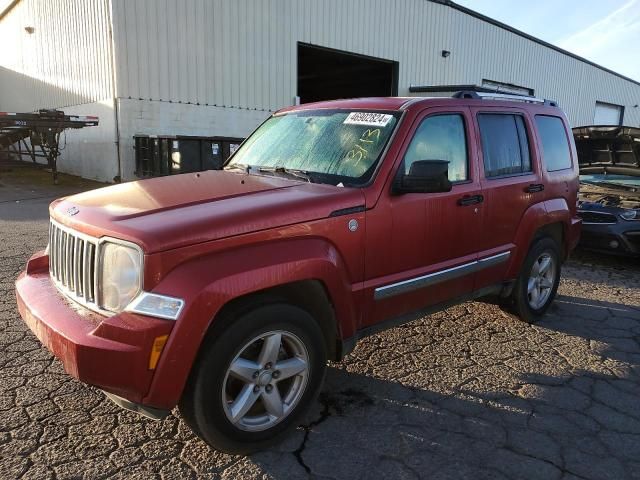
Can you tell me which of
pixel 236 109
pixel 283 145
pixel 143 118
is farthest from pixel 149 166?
pixel 283 145

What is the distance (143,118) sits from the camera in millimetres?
13227

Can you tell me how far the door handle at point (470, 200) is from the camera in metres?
3.53

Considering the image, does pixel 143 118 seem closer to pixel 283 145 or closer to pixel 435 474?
pixel 283 145

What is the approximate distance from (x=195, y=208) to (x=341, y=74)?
23089mm

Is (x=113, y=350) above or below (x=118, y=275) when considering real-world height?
below

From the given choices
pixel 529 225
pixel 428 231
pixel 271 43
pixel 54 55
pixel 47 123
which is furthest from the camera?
pixel 54 55

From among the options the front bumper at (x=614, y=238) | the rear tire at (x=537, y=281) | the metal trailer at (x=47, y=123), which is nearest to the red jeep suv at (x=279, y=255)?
the rear tire at (x=537, y=281)

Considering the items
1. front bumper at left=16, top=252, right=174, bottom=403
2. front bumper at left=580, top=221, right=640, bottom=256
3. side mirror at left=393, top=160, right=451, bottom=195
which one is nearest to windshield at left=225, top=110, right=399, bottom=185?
side mirror at left=393, top=160, right=451, bottom=195

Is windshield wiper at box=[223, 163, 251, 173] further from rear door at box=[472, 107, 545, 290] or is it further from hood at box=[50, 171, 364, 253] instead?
rear door at box=[472, 107, 545, 290]

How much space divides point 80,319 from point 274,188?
4.12 ft

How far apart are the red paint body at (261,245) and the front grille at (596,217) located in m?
3.27

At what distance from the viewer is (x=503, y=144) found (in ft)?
13.3

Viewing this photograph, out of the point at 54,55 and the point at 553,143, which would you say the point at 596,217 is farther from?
the point at 54,55

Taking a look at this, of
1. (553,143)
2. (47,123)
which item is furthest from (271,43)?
(553,143)
